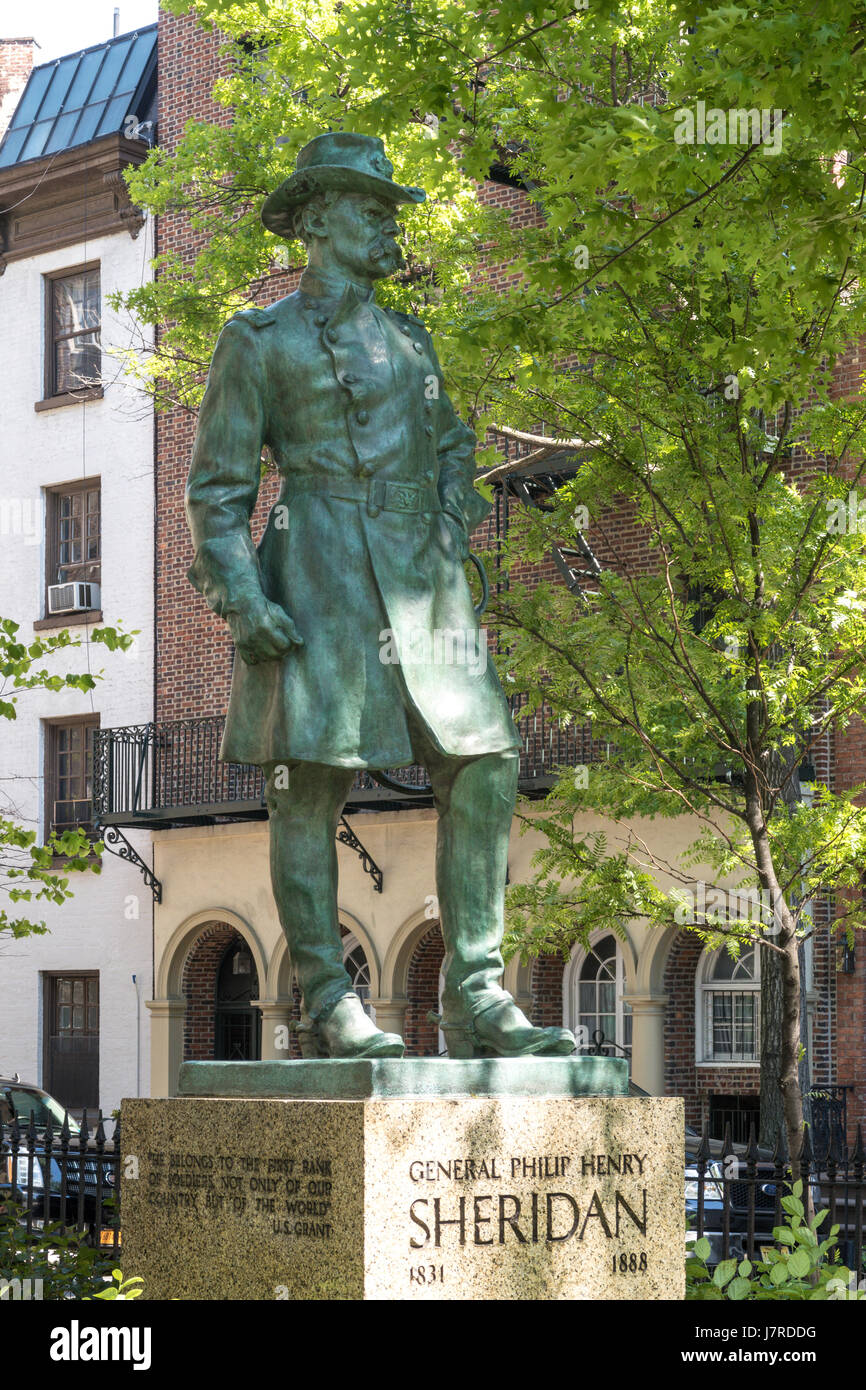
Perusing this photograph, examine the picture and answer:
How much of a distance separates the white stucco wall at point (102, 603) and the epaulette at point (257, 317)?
21415 mm

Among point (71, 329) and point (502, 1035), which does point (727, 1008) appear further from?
point (502, 1035)

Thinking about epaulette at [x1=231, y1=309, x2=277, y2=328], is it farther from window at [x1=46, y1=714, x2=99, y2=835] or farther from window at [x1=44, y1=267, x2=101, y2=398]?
window at [x1=44, y1=267, x2=101, y2=398]

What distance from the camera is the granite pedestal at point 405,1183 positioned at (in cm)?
464

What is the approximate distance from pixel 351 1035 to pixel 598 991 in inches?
740

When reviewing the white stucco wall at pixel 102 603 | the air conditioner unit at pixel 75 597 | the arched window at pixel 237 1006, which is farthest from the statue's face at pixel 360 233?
the air conditioner unit at pixel 75 597

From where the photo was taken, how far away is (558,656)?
11688 mm

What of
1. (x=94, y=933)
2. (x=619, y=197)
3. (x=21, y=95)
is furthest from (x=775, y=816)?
(x=21, y=95)

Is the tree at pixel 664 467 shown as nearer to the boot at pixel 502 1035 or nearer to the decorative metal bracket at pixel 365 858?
the boot at pixel 502 1035

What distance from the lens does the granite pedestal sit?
4.64 metres

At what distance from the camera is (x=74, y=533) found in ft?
94.6

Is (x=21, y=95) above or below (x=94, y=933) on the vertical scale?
above

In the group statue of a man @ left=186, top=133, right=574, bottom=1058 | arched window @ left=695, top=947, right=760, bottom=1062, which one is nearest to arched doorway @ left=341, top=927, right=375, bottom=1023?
arched window @ left=695, top=947, right=760, bottom=1062

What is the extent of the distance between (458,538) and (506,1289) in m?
2.06
